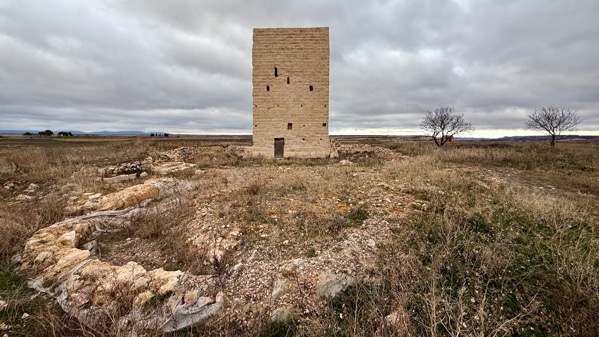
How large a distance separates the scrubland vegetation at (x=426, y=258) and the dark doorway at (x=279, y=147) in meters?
7.49

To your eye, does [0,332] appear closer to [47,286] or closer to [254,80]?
[47,286]

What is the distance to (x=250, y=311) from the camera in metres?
3.26

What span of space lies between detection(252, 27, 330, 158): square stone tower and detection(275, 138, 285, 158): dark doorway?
102 mm

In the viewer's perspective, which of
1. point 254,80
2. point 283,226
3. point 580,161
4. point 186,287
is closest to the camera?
point 186,287

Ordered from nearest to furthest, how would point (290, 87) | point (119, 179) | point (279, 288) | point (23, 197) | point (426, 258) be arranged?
point (279, 288)
point (426, 258)
point (23, 197)
point (119, 179)
point (290, 87)

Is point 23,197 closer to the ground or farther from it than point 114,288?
farther from it

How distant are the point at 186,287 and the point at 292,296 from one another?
1457 millimetres

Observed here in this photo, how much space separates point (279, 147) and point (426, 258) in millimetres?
12426

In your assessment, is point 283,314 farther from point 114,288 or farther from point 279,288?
point 114,288

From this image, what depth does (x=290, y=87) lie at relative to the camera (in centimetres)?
1517

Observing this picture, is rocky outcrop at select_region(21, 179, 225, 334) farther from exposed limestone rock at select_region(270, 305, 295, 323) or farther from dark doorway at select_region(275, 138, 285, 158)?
dark doorway at select_region(275, 138, 285, 158)

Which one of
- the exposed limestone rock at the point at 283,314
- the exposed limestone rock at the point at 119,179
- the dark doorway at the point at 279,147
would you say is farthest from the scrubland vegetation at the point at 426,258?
the dark doorway at the point at 279,147

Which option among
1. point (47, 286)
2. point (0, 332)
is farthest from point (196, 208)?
point (0, 332)

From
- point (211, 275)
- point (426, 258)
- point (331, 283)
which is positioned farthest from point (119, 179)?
point (426, 258)
